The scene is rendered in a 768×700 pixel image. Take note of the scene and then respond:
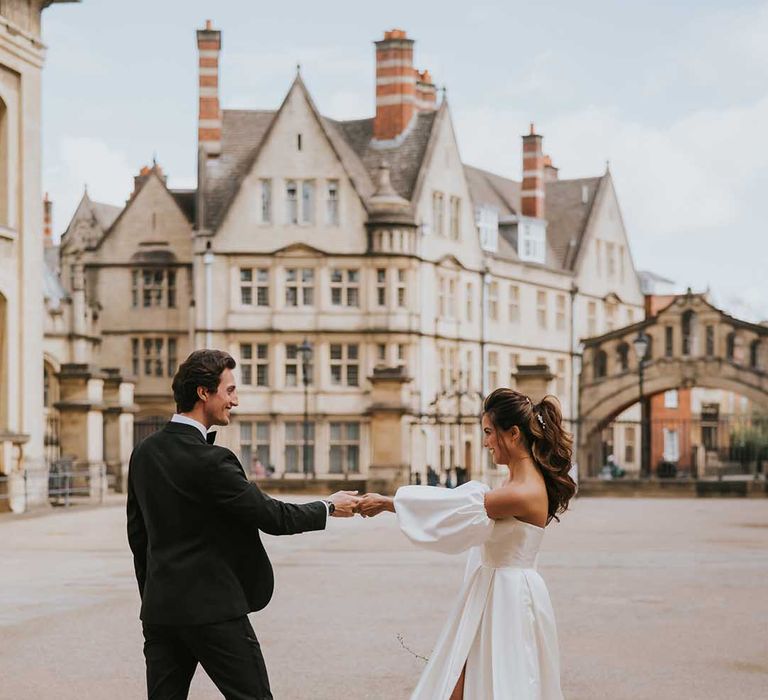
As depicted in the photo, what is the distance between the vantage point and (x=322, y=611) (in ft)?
44.3

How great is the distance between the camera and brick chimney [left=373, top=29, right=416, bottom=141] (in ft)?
177

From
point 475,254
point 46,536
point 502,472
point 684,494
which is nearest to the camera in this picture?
point 46,536

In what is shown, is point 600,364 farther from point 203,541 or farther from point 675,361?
point 203,541

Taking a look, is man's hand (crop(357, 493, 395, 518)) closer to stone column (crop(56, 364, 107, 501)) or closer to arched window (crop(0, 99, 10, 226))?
arched window (crop(0, 99, 10, 226))

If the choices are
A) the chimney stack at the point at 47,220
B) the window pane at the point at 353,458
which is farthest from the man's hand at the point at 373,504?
the chimney stack at the point at 47,220

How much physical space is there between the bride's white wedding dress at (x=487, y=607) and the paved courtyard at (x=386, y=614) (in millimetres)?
2964

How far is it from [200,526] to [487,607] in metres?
1.24

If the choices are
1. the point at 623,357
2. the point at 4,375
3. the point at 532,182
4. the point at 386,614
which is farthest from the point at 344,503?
the point at 532,182

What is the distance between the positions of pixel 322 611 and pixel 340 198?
1560 inches

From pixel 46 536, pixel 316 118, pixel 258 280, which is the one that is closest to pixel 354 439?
pixel 258 280

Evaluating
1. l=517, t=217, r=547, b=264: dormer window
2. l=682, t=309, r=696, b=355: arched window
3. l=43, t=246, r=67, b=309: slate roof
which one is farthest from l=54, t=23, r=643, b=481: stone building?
l=682, t=309, r=696, b=355: arched window

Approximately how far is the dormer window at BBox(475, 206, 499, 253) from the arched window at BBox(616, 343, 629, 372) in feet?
35.9

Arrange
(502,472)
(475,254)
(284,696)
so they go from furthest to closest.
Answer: (475,254)
(502,472)
(284,696)

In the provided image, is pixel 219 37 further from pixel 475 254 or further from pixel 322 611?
pixel 322 611
